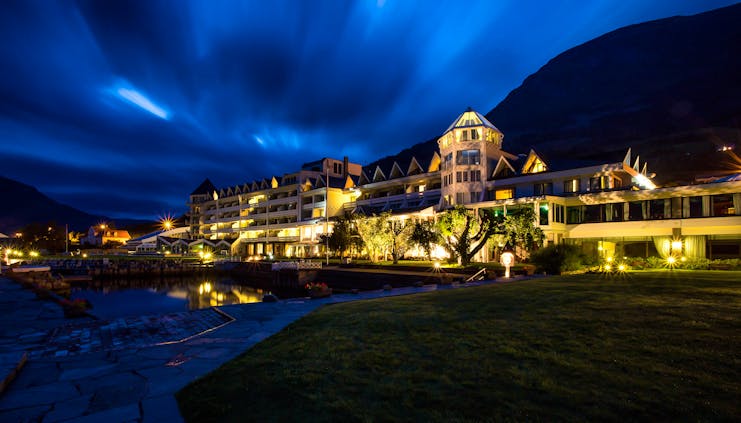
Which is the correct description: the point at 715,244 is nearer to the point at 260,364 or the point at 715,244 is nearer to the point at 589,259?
the point at 589,259

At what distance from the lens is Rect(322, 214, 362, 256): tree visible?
178 ft

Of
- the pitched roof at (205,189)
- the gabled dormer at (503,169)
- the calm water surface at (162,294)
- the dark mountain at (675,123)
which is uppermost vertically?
the dark mountain at (675,123)

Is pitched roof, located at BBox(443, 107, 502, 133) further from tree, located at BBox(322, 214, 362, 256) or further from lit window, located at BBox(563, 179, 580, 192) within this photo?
tree, located at BBox(322, 214, 362, 256)

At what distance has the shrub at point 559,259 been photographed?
1179 inches

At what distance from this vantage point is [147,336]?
1152 cm

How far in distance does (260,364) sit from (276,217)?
276 feet

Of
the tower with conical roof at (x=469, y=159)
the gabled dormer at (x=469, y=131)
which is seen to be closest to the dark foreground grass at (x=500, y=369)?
the tower with conical roof at (x=469, y=159)

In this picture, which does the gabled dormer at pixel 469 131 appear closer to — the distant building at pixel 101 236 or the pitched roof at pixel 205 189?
the pitched roof at pixel 205 189

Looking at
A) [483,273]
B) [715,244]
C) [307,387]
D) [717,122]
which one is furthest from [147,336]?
[717,122]

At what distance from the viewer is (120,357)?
28.1ft

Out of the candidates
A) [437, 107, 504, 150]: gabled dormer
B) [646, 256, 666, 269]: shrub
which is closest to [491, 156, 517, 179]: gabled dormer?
[437, 107, 504, 150]: gabled dormer

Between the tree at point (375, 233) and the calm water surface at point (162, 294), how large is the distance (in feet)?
42.7

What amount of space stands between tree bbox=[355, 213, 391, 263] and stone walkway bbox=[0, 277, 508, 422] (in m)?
34.5

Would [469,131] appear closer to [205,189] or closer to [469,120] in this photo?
[469,120]
